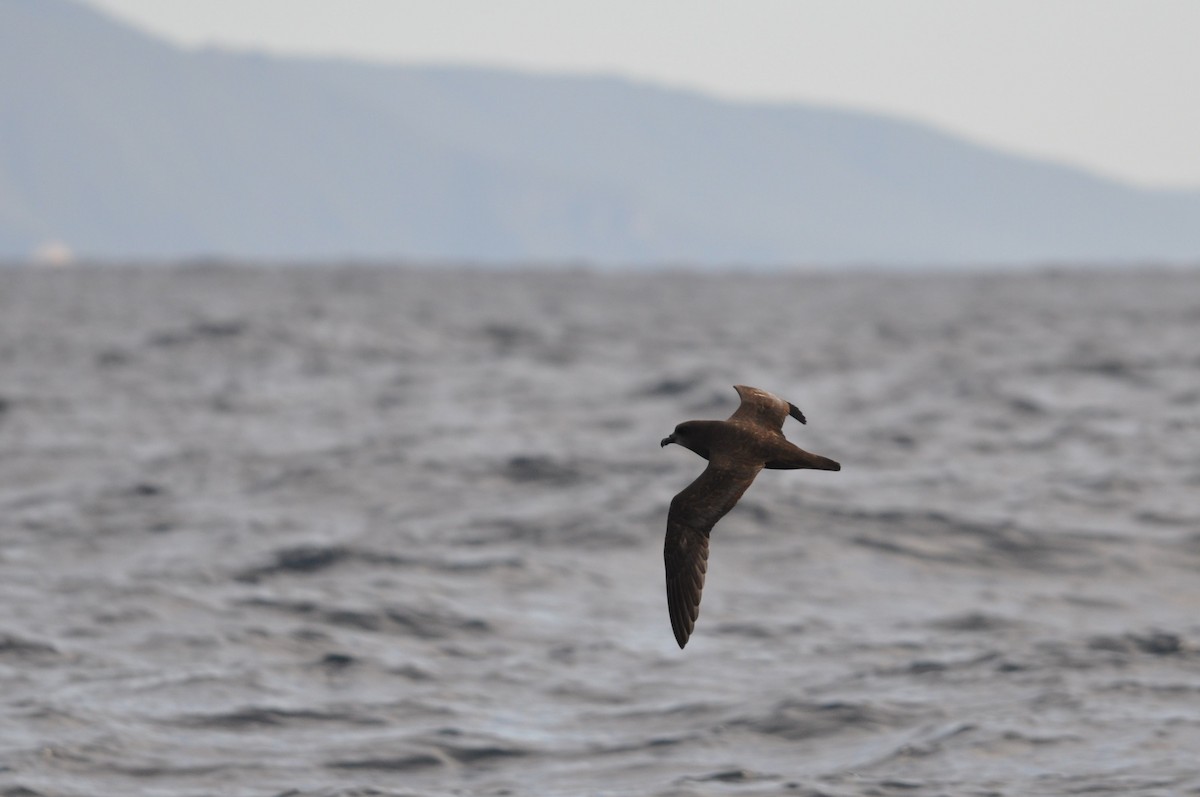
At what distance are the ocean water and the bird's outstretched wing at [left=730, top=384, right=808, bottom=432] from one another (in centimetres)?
271

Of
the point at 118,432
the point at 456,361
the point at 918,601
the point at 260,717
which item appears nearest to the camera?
the point at 260,717

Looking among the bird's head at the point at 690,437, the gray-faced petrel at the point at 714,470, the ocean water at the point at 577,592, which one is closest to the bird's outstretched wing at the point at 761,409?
the gray-faced petrel at the point at 714,470

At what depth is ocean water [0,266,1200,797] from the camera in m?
9.02

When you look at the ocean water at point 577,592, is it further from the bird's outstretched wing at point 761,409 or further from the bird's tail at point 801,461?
the bird's tail at point 801,461

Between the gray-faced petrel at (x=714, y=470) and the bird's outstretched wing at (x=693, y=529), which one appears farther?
the bird's outstretched wing at (x=693, y=529)

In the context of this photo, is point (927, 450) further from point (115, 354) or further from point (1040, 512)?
point (115, 354)

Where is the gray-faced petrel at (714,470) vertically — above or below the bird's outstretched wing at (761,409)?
below

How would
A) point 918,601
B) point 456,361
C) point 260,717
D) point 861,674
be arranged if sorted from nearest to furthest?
point 260,717
point 861,674
point 918,601
point 456,361

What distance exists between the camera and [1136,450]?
20.1 metres

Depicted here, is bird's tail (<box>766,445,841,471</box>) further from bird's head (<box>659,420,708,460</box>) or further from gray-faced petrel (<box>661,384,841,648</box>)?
bird's head (<box>659,420,708,460</box>)

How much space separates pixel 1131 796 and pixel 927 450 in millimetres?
12812

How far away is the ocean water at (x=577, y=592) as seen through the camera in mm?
9016

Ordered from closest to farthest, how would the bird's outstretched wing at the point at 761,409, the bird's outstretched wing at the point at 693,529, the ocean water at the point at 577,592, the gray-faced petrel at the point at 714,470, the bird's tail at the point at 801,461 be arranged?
1. the bird's tail at the point at 801,461
2. the gray-faced petrel at the point at 714,470
3. the bird's outstretched wing at the point at 693,529
4. the bird's outstretched wing at the point at 761,409
5. the ocean water at the point at 577,592

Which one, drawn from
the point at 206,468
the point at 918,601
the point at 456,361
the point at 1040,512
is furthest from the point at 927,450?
the point at 456,361
